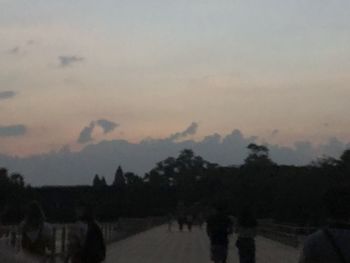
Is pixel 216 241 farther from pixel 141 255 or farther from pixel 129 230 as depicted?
pixel 129 230

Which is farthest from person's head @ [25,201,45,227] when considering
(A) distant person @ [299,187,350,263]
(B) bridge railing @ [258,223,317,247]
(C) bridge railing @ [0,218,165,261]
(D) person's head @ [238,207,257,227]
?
(B) bridge railing @ [258,223,317,247]

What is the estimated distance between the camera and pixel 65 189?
13150cm

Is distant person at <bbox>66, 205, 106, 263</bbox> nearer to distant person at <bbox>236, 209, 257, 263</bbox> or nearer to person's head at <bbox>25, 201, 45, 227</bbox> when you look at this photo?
person's head at <bbox>25, 201, 45, 227</bbox>

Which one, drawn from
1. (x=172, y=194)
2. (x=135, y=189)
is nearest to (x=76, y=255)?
(x=135, y=189)

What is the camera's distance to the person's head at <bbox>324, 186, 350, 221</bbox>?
5.39 meters

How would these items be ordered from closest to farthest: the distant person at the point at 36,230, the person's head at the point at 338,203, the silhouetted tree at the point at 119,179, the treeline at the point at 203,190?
the person's head at the point at 338,203, the distant person at the point at 36,230, the treeline at the point at 203,190, the silhouetted tree at the point at 119,179

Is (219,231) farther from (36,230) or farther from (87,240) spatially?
(36,230)

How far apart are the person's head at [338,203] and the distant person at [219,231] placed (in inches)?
485

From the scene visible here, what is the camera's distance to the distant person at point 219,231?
58.2 ft

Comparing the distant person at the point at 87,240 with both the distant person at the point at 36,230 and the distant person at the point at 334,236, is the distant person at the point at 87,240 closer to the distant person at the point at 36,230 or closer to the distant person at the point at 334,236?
the distant person at the point at 36,230

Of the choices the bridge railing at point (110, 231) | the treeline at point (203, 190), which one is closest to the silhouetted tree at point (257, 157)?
the treeline at point (203, 190)

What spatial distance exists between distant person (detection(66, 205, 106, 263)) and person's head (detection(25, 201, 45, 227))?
674 millimetres

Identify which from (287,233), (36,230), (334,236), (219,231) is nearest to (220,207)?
(219,231)

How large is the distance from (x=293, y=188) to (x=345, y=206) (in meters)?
79.7
